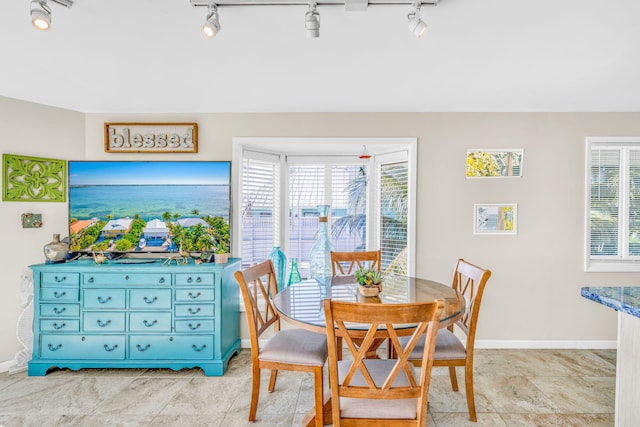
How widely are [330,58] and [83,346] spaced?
117 inches

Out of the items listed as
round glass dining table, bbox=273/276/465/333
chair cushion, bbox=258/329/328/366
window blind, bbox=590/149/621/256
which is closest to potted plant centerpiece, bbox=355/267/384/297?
round glass dining table, bbox=273/276/465/333

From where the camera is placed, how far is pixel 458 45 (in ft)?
6.17

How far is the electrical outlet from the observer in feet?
9.33

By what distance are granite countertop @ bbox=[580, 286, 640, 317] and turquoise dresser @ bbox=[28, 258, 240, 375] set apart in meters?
2.56

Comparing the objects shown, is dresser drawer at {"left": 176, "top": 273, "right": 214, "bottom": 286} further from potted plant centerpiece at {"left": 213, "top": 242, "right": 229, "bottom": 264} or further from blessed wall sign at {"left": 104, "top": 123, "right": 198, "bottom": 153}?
blessed wall sign at {"left": 104, "top": 123, "right": 198, "bottom": 153}

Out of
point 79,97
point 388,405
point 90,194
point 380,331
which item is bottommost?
point 388,405

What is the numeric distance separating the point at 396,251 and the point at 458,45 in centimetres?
215

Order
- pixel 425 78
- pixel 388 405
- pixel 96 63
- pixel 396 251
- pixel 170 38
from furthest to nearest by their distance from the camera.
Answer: pixel 396 251, pixel 425 78, pixel 96 63, pixel 170 38, pixel 388 405

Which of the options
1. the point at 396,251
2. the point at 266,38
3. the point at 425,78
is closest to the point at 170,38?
the point at 266,38

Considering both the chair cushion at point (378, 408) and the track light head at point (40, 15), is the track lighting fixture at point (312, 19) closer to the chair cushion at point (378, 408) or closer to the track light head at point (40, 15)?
the track light head at point (40, 15)

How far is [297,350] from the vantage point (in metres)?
1.99

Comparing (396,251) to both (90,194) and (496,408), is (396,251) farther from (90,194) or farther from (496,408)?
(90,194)

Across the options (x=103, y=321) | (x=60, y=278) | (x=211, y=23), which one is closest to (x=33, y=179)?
→ (x=60, y=278)

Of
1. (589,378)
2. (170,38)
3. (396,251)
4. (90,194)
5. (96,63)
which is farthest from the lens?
(396,251)
